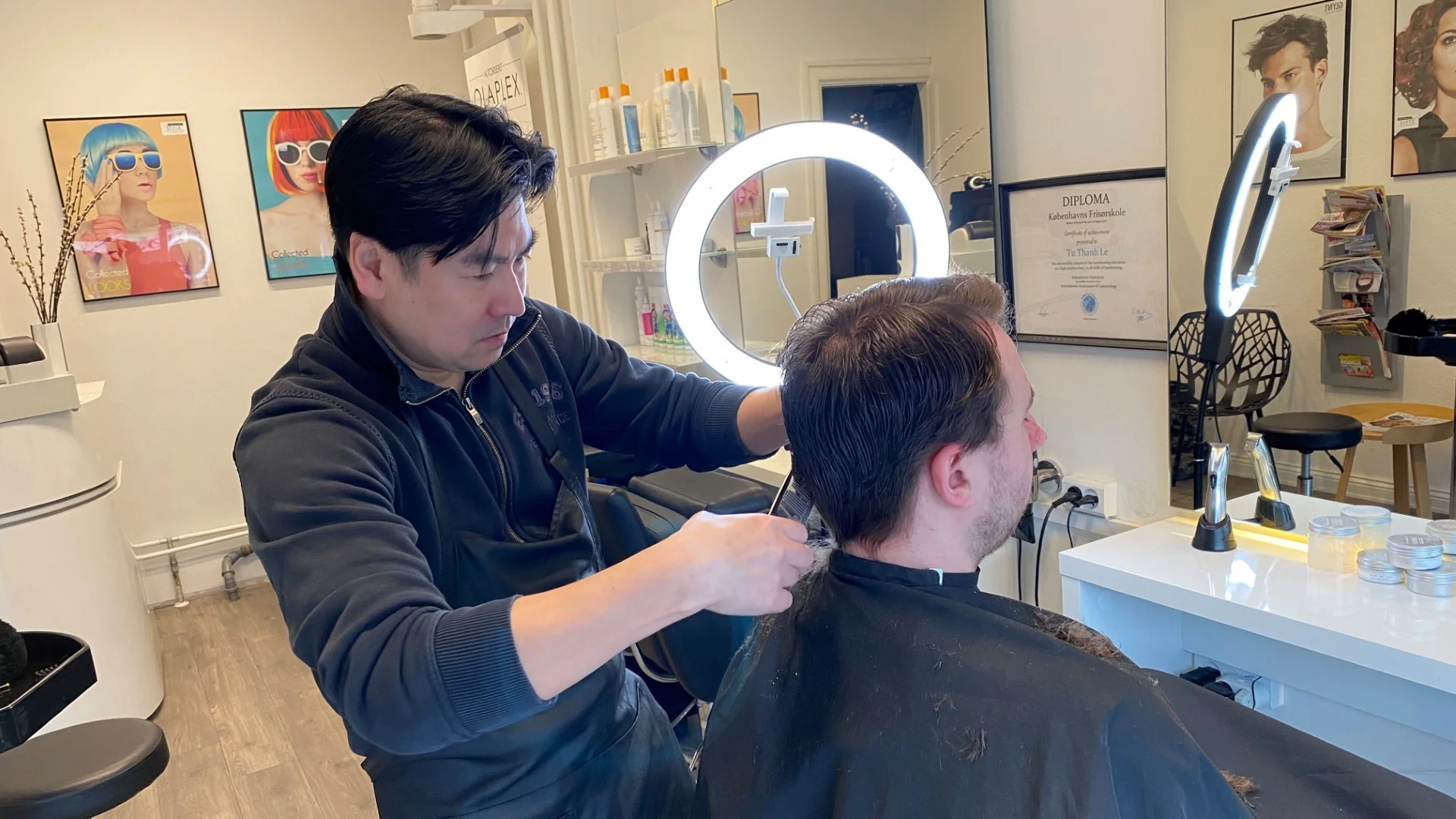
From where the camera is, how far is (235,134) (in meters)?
3.88

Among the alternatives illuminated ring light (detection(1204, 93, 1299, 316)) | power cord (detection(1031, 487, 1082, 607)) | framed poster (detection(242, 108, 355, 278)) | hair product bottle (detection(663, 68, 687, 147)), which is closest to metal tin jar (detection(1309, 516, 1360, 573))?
illuminated ring light (detection(1204, 93, 1299, 316))

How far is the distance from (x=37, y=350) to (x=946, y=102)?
2498 mm

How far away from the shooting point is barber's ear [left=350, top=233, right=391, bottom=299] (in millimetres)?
1011

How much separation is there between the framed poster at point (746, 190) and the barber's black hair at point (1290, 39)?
1121mm

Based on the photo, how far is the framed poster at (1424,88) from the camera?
1.29 meters

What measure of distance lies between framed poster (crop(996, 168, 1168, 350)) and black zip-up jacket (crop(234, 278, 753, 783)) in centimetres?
81

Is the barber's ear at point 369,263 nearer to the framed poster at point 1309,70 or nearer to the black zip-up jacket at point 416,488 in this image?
the black zip-up jacket at point 416,488

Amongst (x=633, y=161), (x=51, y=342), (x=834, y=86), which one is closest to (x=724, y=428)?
(x=834, y=86)

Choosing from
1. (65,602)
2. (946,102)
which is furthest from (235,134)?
(946,102)

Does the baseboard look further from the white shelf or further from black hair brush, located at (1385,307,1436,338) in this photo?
the white shelf

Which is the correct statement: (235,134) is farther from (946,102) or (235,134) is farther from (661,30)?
(946,102)

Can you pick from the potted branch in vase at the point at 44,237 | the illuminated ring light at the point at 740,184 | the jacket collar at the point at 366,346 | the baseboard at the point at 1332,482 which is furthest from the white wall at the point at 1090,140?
the potted branch in vase at the point at 44,237

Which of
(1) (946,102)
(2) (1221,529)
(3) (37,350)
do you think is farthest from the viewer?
(3) (37,350)

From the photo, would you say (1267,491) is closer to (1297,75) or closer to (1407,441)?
(1407,441)
